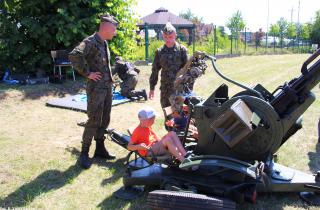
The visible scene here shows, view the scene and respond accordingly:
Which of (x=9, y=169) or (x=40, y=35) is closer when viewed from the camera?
(x=9, y=169)

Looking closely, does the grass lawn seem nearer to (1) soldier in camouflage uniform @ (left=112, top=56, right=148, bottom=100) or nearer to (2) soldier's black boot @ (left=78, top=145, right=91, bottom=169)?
(2) soldier's black boot @ (left=78, top=145, right=91, bottom=169)

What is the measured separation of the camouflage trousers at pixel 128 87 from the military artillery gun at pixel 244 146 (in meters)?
6.54

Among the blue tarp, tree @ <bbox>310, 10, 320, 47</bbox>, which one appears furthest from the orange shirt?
tree @ <bbox>310, 10, 320, 47</bbox>

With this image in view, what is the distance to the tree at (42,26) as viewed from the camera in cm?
1232

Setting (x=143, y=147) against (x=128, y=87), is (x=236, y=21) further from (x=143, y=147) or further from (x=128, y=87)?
(x=143, y=147)

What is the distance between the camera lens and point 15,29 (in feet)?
41.2

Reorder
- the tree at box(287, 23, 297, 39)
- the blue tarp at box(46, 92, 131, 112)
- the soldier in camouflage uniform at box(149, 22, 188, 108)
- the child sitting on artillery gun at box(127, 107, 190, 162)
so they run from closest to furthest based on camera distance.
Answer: the child sitting on artillery gun at box(127, 107, 190, 162), the soldier in camouflage uniform at box(149, 22, 188, 108), the blue tarp at box(46, 92, 131, 112), the tree at box(287, 23, 297, 39)

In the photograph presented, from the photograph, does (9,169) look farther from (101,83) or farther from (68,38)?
(68,38)

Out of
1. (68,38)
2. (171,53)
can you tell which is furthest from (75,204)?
(68,38)

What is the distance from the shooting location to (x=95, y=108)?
18.7 ft

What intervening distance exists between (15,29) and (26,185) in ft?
27.7

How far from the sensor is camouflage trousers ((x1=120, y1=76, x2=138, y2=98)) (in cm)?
1113

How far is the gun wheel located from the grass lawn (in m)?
0.61

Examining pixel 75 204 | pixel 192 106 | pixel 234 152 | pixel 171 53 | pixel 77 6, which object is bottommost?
pixel 75 204
